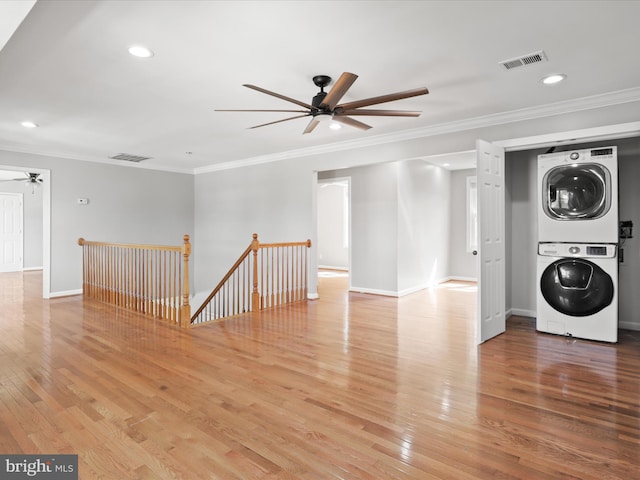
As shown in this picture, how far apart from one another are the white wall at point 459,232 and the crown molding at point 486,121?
3837 mm

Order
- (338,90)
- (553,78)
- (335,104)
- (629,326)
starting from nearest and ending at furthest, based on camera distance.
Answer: (338,90), (335,104), (553,78), (629,326)

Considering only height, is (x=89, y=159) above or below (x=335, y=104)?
above

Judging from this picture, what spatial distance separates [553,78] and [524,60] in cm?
58

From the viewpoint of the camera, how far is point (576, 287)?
4.07 metres

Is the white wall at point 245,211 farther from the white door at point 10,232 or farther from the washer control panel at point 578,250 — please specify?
the white door at point 10,232

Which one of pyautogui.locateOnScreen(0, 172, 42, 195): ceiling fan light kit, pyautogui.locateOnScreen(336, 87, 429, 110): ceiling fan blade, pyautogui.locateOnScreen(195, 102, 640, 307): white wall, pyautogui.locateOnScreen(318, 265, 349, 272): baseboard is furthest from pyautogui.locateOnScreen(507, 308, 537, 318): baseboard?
pyautogui.locateOnScreen(0, 172, 42, 195): ceiling fan light kit

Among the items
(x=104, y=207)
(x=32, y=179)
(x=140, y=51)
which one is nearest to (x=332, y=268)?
(x=104, y=207)

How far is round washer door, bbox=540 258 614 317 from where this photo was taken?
394cm

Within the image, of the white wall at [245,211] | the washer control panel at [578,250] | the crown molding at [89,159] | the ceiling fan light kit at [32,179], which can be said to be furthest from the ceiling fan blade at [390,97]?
the ceiling fan light kit at [32,179]

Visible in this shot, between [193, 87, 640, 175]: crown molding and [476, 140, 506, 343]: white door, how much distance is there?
1.40 feet

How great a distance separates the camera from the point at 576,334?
4.10 meters

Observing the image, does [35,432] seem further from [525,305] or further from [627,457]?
[525,305]

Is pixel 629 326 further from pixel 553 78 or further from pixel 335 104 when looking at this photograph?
pixel 335 104

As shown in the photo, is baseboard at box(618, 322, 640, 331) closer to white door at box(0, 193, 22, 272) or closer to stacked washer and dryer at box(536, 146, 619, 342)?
stacked washer and dryer at box(536, 146, 619, 342)
